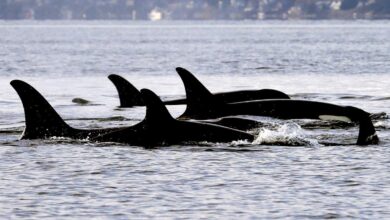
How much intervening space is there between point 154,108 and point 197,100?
21.3 ft

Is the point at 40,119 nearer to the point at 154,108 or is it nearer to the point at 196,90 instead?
the point at 154,108

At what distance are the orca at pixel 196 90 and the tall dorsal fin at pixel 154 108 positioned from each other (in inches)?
234

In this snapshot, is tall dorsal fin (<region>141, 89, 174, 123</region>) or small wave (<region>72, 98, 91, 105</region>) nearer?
tall dorsal fin (<region>141, 89, 174, 123</region>)

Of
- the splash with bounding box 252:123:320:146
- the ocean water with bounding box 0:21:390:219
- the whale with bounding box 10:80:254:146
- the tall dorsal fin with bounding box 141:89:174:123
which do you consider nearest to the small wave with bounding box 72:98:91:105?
the ocean water with bounding box 0:21:390:219

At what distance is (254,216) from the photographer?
52.6 feet

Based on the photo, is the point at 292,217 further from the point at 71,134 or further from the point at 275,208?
the point at 71,134

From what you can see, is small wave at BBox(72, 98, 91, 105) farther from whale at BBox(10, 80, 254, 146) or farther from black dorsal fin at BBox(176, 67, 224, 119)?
whale at BBox(10, 80, 254, 146)

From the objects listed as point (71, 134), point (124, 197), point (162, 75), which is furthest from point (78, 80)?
point (124, 197)

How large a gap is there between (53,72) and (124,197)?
46700 mm

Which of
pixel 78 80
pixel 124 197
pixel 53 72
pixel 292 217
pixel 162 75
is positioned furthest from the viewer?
pixel 53 72

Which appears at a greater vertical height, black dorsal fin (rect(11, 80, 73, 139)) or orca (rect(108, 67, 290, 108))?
black dorsal fin (rect(11, 80, 73, 139))

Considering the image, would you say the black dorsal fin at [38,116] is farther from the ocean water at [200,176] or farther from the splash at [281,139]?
the splash at [281,139]

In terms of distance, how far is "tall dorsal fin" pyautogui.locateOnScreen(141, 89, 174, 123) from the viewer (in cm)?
2095

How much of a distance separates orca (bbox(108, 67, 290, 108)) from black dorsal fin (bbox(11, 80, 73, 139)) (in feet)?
16.7
